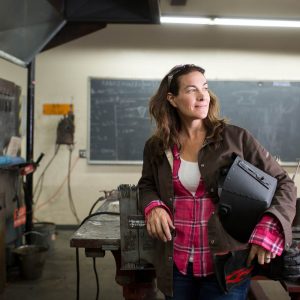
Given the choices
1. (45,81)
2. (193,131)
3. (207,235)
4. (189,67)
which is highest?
(45,81)

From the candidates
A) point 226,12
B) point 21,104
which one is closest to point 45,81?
point 21,104

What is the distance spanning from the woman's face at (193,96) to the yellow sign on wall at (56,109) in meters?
3.07

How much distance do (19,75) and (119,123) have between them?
115cm

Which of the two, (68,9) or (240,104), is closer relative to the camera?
(68,9)

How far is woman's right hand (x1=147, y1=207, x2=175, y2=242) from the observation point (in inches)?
41.4

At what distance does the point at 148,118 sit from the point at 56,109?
1.05m

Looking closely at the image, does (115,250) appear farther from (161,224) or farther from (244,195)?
(244,195)

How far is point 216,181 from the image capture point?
1065 mm

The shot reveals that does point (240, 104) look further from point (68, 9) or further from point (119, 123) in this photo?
point (68, 9)

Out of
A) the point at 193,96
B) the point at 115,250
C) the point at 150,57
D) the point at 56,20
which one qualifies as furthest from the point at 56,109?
the point at 193,96

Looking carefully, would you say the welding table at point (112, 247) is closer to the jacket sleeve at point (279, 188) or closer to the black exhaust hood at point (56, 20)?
the jacket sleeve at point (279, 188)

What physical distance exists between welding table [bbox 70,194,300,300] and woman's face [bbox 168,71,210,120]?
0.60 m

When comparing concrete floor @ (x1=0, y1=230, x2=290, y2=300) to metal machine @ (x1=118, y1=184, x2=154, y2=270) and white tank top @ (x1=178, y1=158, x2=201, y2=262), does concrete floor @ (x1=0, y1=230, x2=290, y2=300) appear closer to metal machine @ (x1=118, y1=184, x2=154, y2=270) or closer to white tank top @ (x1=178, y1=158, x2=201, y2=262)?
metal machine @ (x1=118, y1=184, x2=154, y2=270)

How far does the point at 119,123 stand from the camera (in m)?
4.06
